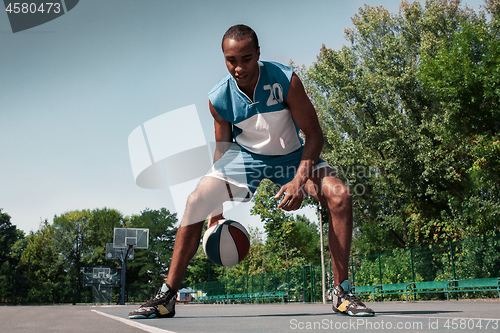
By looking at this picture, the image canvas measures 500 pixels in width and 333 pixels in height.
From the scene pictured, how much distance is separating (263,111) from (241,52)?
0.52 metres

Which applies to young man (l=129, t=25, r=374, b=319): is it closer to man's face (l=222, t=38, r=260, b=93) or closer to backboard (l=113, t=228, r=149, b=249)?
man's face (l=222, t=38, r=260, b=93)

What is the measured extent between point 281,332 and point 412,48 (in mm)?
23102

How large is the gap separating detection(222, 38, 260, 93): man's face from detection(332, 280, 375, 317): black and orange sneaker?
1.73 meters

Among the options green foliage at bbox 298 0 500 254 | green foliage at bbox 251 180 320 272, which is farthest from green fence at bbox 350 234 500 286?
green foliage at bbox 251 180 320 272

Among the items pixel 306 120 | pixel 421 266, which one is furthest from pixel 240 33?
pixel 421 266

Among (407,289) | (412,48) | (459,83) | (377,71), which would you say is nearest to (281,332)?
(407,289)

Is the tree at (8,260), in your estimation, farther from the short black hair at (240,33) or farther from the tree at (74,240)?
the short black hair at (240,33)

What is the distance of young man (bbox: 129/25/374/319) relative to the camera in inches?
123

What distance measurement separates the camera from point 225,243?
353cm

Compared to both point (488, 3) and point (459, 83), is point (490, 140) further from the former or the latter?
point (488, 3)

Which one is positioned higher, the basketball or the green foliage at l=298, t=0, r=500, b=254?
the green foliage at l=298, t=0, r=500, b=254

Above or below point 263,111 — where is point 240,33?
above

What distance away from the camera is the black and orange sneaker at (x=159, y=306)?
305 centimetres

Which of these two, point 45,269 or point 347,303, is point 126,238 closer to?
point 347,303
